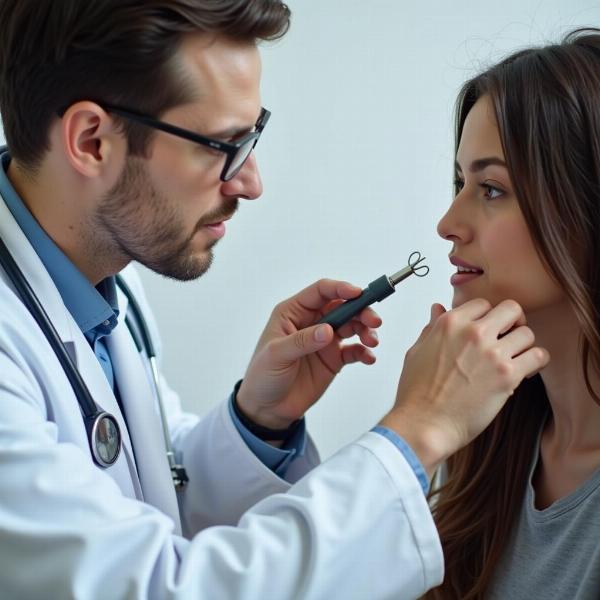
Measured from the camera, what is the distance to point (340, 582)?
35.1 inches

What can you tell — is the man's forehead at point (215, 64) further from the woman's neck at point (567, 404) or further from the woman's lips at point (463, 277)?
the woman's neck at point (567, 404)

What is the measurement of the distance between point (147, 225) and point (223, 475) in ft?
1.43

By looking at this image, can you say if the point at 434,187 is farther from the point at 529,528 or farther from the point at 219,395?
the point at 529,528

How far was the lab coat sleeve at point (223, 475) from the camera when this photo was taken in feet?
4.29

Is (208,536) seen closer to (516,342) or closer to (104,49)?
(516,342)

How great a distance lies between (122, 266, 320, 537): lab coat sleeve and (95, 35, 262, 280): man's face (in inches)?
12.1

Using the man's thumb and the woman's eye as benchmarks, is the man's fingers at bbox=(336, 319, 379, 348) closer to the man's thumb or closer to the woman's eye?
the man's thumb

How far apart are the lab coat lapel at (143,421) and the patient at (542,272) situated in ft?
1.42

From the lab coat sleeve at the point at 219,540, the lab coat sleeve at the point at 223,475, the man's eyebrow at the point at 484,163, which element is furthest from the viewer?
the lab coat sleeve at the point at 223,475

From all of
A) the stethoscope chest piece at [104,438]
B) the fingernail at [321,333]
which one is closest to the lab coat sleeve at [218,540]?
the stethoscope chest piece at [104,438]

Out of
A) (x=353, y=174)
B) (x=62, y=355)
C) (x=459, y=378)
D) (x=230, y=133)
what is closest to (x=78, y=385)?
(x=62, y=355)

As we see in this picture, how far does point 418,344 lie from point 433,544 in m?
0.25

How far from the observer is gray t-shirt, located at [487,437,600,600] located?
1037 millimetres

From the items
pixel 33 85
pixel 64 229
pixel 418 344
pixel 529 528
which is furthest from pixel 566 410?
pixel 33 85
